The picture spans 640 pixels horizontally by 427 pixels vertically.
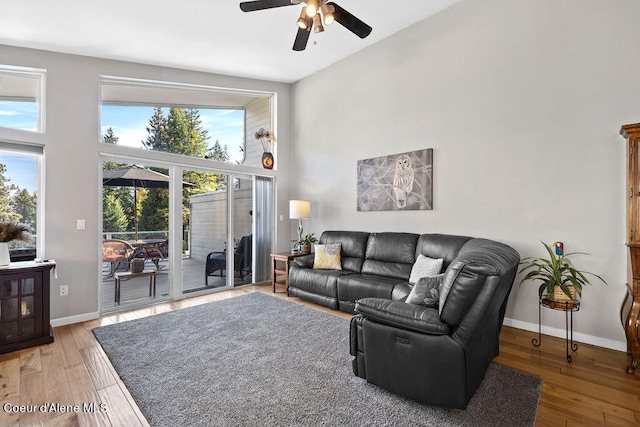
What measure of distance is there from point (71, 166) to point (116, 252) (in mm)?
1204

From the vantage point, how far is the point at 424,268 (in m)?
3.51

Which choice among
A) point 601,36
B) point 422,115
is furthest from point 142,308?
point 601,36

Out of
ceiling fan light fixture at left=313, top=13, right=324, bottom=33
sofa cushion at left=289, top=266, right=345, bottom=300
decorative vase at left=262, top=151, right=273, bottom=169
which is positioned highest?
ceiling fan light fixture at left=313, top=13, right=324, bottom=33

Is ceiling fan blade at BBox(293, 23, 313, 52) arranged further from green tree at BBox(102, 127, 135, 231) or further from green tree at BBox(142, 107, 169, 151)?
green tree at BBox(102, 127, 135, 231)

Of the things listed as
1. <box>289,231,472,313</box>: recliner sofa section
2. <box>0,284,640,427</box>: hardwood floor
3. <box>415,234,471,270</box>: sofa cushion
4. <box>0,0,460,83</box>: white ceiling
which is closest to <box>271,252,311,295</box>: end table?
<box>289,231,472,313</box>: recliner sofa section

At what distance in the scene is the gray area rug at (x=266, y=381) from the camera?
1908 millimetres

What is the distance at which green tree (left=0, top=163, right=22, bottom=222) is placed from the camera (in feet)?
11.2

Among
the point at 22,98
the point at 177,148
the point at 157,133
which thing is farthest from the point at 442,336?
the point at 22,98

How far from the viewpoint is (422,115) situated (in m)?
4.18

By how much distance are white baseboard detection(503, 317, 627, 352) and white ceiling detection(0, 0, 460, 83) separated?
385 centimetres

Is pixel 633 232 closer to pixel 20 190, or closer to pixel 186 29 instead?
pixel 186 29

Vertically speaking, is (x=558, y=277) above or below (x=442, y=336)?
above

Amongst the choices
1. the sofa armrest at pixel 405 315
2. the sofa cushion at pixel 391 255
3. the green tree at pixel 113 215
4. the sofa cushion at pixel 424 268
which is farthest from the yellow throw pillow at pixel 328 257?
the green tree at pixel 113 215

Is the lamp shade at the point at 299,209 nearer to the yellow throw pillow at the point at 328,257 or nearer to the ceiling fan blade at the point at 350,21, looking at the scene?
the yellow throw pillow at the point at 328,257
